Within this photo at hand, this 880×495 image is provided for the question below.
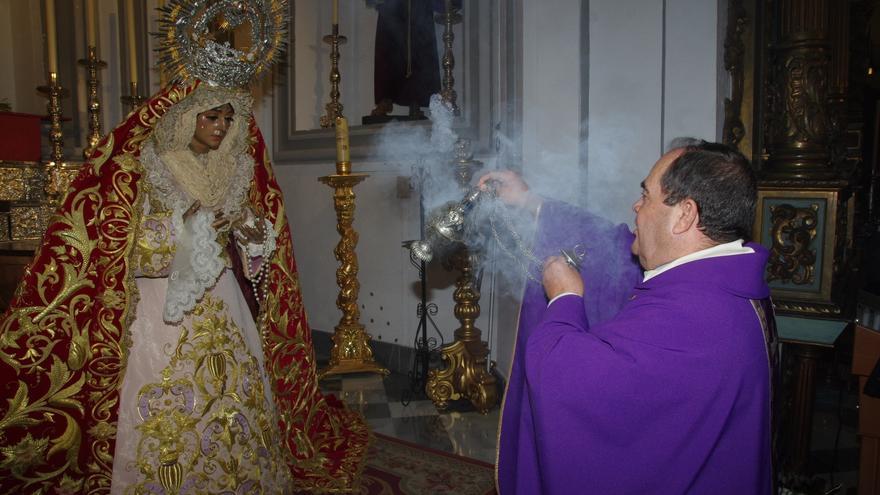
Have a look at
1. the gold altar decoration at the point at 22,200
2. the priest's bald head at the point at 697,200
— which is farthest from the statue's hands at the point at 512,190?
the gold altar decoration at the point at 22,200

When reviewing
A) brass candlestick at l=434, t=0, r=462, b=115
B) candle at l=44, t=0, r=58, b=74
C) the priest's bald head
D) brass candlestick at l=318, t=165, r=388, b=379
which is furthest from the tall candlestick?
the priest's bald head

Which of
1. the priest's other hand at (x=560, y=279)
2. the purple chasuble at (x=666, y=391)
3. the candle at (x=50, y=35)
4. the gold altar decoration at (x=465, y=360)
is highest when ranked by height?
the candle at (x=50, y=35)

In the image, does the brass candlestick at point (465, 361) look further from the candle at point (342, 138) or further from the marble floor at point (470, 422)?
the candle at point (342, 138)

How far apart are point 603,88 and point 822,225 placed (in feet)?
4.17

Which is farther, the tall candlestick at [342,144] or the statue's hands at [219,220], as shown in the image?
the tall candlestick at [342,144]

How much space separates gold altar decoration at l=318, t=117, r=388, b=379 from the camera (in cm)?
441

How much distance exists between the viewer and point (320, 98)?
5.80 meters

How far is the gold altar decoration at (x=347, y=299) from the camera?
4410mm

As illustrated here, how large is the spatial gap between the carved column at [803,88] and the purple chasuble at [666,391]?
185 centimetres

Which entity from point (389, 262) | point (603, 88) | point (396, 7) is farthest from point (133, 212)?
point (396, 7)

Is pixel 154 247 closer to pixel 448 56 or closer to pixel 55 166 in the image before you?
pixel 55 166

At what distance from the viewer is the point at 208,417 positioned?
7.97 ft

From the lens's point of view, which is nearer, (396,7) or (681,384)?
(681,384)

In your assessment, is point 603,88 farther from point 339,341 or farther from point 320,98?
point 320,98
